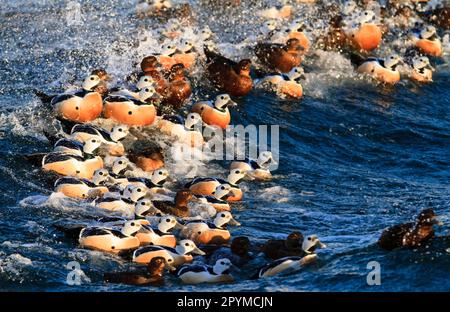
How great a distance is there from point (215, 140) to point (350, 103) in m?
4.94

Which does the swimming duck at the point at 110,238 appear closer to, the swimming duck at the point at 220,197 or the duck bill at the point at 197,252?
the duck bill at the point at 197,252

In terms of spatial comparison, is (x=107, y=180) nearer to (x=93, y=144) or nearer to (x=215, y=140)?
(x=93, y=144)

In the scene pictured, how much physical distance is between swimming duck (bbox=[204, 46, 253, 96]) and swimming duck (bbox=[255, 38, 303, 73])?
1.63 m

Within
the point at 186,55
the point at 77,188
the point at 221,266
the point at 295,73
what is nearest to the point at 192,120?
the point at 186,55

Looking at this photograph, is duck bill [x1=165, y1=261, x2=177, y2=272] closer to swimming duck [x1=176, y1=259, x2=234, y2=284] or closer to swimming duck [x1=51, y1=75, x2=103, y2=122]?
swimming duck [x1=176, y1=259, x2=234, y2=284]

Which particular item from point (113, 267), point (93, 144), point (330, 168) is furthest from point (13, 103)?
point (113, 267)

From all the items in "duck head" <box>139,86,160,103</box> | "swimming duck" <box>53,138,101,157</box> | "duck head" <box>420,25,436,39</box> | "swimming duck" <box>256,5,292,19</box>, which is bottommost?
"swimming duck" <box>53,138,101,157</box>

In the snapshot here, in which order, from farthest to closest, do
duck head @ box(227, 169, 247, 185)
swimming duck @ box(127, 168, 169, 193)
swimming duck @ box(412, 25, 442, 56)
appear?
1. swimming duck @ box(412, 25, 442, 56)
2. duck head @ box(227, 169, 247, 185)
3. swimming duck @ box(127, 168, 169, 193)

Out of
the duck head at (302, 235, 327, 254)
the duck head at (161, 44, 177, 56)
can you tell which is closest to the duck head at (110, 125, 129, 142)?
the duck head at (161, 44, 177, 56)

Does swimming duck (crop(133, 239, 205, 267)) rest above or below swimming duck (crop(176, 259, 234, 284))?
above

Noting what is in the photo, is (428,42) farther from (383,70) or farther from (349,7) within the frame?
(383,70)

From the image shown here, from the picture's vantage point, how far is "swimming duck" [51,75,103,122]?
25.8m

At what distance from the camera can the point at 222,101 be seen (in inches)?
1064

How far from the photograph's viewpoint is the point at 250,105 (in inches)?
1146
